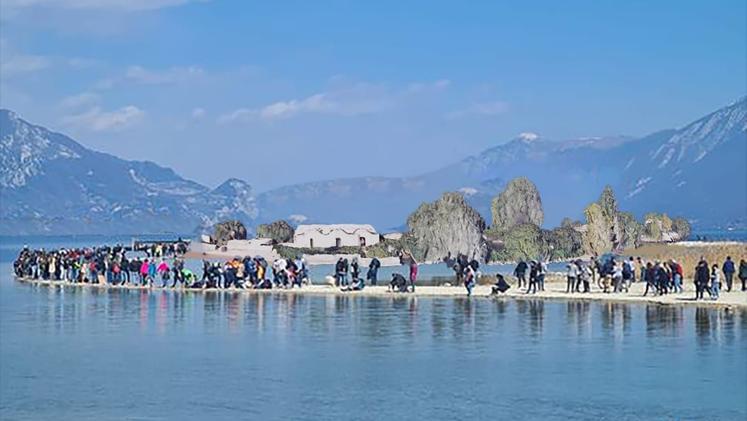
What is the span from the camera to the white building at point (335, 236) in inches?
4948

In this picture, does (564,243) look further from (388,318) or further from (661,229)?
(388,318)

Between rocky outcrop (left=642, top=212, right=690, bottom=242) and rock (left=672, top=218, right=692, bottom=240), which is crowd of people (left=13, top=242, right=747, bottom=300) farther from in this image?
rock (left=672, top=218, right=692, bottom=240)

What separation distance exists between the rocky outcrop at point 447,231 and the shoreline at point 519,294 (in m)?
53.9

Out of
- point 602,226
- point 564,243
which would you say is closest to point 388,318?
point 602,226

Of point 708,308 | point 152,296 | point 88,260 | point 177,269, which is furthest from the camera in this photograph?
point 88,260

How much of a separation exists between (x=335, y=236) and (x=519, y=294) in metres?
72.8

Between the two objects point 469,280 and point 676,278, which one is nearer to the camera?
point 676,278

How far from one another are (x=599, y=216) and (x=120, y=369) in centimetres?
9022

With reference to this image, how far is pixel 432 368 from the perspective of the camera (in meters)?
32.0

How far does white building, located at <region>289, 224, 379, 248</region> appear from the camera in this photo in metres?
126

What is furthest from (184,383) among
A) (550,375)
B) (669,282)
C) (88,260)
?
(88,260)

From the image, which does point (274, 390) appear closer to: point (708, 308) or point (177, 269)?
point (708, 308)

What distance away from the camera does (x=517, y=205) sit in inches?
6063

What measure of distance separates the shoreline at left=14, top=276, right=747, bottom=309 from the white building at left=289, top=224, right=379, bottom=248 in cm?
5774
